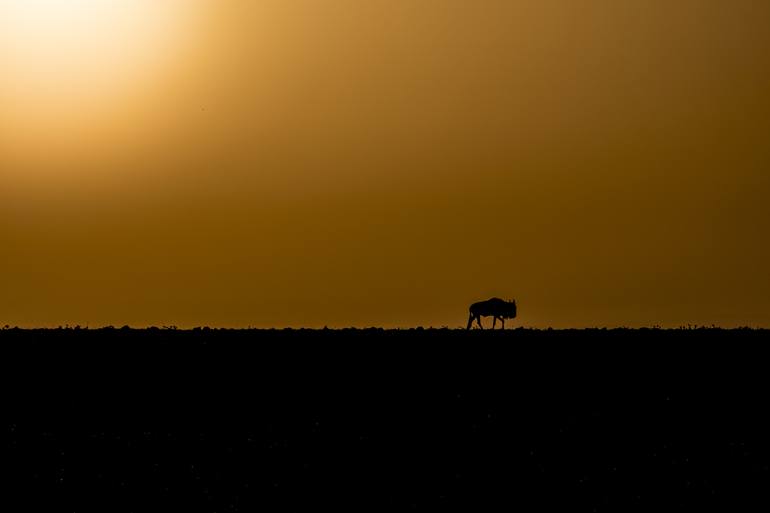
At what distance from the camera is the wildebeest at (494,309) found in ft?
305

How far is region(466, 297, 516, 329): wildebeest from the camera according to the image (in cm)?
9306

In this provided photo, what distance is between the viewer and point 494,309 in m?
93.2
